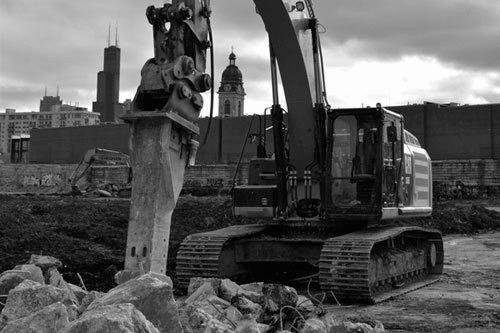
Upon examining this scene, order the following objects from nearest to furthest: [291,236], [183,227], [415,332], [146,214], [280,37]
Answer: [146,214]
[415,332]
[280,37]
[291,236]
[183,227]

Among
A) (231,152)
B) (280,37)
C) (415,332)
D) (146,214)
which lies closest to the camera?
(146,214)

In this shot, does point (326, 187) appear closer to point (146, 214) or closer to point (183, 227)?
point (146, 214)

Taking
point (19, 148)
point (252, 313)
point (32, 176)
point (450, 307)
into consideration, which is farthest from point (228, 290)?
point (19, 148)

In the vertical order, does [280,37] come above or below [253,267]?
above

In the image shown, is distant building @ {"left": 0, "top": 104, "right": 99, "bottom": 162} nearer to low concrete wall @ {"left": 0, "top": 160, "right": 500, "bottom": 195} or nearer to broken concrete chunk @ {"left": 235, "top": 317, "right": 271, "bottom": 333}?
low concrete wall @ {"left": 0, "top": 160, "right": 500, "bottom": 195}

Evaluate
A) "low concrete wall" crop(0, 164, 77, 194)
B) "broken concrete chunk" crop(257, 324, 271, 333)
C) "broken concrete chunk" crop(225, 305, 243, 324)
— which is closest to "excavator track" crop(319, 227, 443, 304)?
"broken concrete chunk" crop(225, 305, 243, 324)

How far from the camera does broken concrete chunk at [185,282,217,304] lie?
573 cm

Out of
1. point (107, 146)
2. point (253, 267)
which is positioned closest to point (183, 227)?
point (253, 267)

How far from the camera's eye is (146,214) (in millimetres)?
5281

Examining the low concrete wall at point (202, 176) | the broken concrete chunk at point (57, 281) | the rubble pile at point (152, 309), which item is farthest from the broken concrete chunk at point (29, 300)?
the low concrete wall at point (202, 176)

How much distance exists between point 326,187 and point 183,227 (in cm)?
996

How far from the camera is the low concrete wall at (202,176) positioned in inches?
1805

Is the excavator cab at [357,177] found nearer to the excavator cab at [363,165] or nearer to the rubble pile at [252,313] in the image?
the excavator cab at [363,165]

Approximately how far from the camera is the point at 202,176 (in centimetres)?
5556
